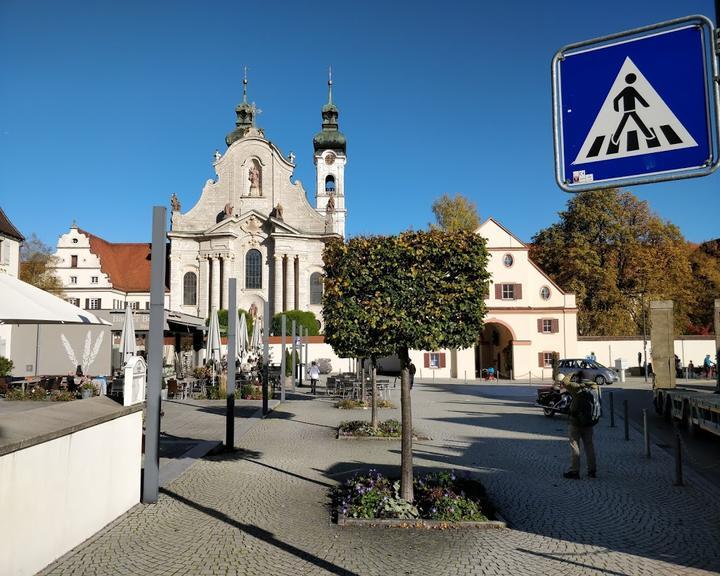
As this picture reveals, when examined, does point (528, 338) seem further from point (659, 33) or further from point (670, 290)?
point (659, 33)

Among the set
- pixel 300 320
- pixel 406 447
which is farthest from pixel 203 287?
pixel 406 447

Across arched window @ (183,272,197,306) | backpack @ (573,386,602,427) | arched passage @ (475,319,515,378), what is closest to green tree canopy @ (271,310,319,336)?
arched window @ (183,272,197,306)

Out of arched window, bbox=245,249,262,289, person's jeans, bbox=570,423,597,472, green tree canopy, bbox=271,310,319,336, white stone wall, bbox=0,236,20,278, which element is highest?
arched window, bbox=245,249,262,289

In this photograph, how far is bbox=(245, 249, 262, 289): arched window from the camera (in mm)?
63438

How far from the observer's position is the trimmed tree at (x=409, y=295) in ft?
26.9

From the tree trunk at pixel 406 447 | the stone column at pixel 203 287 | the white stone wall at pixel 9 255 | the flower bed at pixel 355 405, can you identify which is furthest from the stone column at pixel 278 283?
the tree trunk at pixel 406 447

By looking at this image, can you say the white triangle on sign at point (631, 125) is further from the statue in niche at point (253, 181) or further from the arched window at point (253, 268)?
the statue in niche at point (253, 181)

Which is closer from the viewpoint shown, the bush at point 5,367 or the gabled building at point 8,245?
the bush at point 5,367

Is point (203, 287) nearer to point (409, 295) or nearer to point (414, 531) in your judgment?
point (409, 295)

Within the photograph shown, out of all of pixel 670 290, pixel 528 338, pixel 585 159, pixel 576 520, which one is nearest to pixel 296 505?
pixel 576 520

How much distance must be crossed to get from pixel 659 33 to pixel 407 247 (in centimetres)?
551

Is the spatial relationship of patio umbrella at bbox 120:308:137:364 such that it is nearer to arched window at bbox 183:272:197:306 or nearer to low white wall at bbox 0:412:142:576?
low white wall at bbox 0:412:142:576

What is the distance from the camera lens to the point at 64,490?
638 cm

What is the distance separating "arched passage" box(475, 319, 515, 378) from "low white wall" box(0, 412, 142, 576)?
38897 mm
